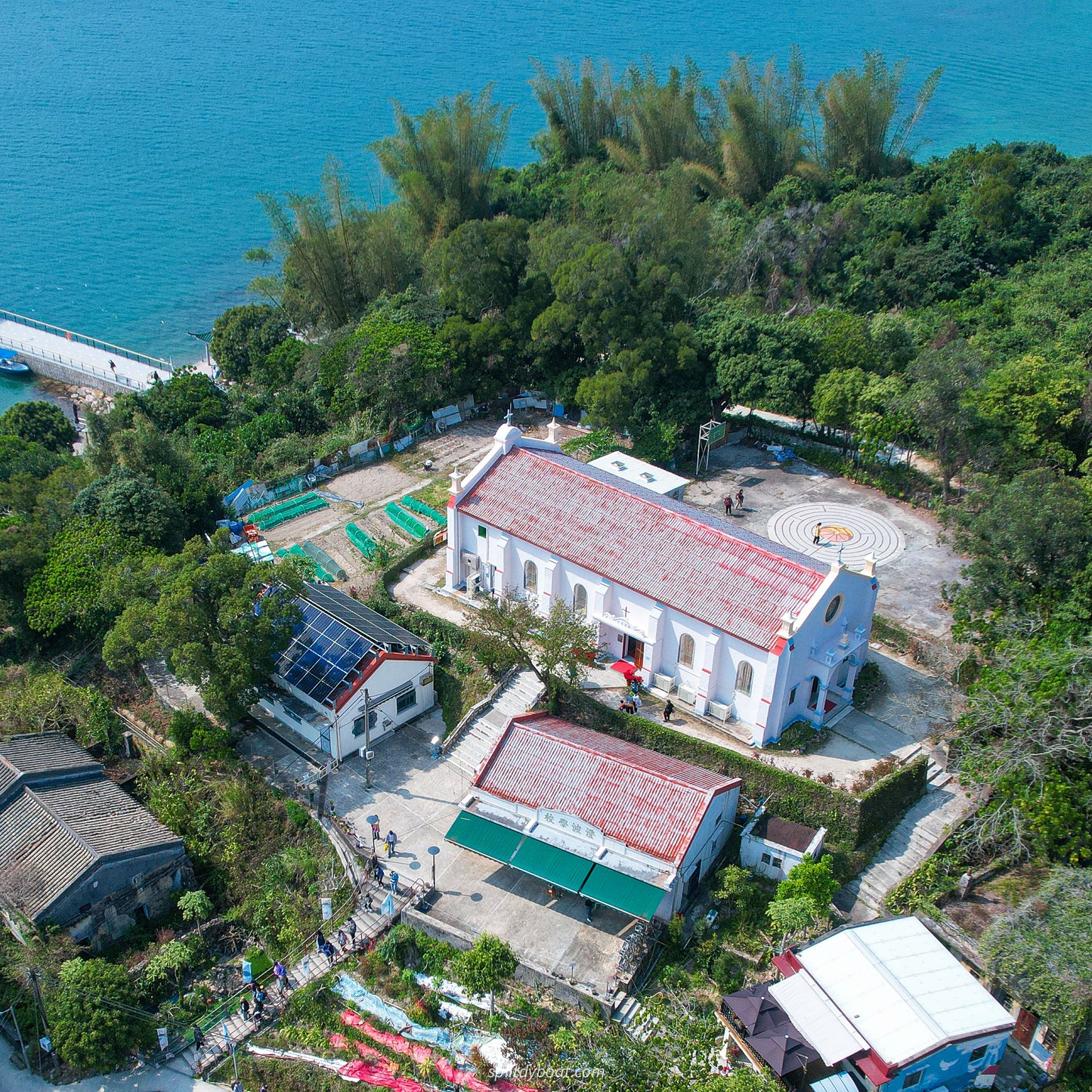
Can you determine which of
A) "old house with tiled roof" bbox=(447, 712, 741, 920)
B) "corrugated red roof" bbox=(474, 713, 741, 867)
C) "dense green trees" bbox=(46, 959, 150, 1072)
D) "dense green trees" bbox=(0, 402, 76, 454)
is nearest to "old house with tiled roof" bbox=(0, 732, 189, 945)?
"dense green trees" bbox=(46, 959, 150, 1072)

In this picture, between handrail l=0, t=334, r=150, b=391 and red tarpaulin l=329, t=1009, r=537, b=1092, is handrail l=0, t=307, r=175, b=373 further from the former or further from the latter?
red tarpaulin l=329, t=1009, r=537, b=1092

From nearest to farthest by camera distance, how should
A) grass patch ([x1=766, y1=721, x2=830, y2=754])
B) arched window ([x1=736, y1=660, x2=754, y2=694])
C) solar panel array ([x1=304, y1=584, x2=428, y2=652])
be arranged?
arched window ([x1=736, y1=660, x2=754, y2=694])
grass patch ([x1=766, y1=721, x2=830, y2=754])
solar panel array ([x1=304, y1=584, x2=428, y2=652])

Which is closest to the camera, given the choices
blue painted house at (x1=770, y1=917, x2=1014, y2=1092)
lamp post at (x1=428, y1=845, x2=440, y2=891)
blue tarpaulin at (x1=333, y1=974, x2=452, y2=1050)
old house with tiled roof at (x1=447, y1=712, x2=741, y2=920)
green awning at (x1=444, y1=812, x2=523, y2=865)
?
blue painted house at (x1=770, y1=917, x2=1014, y2=1092)

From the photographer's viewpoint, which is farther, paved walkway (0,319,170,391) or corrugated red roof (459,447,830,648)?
paved walkway (0,319,170,391)

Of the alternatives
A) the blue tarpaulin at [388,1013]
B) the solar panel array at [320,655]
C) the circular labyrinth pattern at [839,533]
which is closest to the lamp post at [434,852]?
the blue tarpaulin at [388,1013]

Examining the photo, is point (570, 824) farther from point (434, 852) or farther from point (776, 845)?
point (776, 845)

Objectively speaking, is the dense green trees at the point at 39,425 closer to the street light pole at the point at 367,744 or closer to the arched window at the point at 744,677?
the street light pole at the point at 367,744

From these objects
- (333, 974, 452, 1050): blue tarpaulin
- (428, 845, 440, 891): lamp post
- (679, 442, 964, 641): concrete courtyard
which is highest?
(679, 442, 964, 641): concrete courtyard
